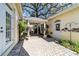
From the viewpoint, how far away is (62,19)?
12102 millimetres

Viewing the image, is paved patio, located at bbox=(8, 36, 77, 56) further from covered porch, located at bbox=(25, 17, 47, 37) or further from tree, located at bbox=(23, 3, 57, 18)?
tree, located at bbox=(23, 3, 57, 18)

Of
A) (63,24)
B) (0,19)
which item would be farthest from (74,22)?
(0,19)

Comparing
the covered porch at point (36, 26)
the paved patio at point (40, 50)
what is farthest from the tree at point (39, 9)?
the paved patio at point (40, 50)

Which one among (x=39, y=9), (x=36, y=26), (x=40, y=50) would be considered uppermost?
(x=39, y=9)

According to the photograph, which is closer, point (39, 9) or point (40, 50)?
point (40, 50)

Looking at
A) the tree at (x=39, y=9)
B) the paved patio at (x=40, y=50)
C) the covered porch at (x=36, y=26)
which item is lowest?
the paved patio at (x=40, y=50)

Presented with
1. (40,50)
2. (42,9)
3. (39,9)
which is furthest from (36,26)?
(40,50)

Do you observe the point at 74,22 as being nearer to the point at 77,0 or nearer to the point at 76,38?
the point at 76,38

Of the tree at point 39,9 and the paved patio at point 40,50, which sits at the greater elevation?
the tree at point 39,9

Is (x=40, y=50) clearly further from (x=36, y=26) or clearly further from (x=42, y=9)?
(x=42, y=9)

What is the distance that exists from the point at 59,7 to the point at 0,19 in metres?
25.1

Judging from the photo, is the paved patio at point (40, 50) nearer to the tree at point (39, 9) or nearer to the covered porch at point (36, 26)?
the covered porch at point (36, 26)

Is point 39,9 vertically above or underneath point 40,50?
above

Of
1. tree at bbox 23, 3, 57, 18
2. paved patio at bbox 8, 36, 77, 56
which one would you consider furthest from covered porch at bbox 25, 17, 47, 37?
paved patio at bbox 8, 36, 77, 56
